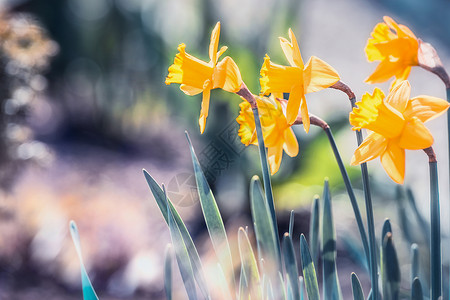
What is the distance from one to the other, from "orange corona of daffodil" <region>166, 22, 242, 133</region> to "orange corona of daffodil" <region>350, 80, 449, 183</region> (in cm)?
10

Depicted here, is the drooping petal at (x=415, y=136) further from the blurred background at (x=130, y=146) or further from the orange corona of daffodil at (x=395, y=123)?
the blurred background at (x=130, y=146)

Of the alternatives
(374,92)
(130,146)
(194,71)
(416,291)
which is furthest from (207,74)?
(130,146)

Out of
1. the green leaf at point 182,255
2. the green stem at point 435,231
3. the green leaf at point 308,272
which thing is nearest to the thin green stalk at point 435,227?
the green stem at point 435,231

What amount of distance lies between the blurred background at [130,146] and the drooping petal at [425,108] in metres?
0.30

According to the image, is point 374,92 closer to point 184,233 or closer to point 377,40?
point 377,40

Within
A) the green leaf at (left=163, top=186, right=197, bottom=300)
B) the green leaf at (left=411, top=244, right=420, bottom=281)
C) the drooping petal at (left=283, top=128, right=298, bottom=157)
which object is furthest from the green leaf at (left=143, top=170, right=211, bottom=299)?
the green leaf at (left=411, top=244, right=420, bottom=281)

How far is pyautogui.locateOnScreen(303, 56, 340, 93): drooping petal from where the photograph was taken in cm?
33

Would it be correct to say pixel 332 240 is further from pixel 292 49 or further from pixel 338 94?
pixel 338 94

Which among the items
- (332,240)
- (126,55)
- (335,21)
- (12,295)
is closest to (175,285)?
(12,295)

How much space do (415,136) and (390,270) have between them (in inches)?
4.0

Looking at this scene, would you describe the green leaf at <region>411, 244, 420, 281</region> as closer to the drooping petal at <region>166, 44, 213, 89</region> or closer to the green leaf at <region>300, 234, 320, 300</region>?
the green leaf at <region>300, 234, 320, 300</region>

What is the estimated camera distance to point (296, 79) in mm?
354

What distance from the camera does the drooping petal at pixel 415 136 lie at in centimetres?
31

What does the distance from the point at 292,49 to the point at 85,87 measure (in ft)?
6.51
